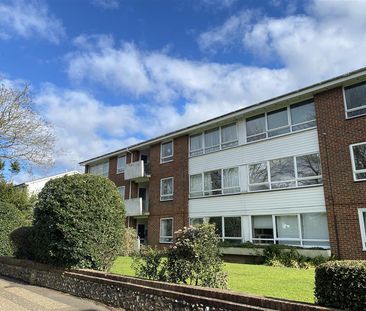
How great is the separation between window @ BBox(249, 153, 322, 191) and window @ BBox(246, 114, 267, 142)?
1.55 m

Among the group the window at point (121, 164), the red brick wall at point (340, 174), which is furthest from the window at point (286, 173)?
the window at point (121, 164)

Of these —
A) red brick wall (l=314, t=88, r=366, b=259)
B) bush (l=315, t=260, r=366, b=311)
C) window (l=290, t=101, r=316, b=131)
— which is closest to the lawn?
bush (l=315, t=260, r=366, b=311)

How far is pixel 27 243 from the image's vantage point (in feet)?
42.5

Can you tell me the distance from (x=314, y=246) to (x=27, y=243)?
479 inches

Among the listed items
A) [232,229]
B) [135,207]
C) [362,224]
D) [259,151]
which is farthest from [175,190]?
[362,224]

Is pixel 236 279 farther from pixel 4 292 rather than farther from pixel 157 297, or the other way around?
pixel 4 292

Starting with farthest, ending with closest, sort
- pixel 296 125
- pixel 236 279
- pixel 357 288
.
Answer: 1. pixel 296 125
2. pixel 236 279
3. pixel 357 288

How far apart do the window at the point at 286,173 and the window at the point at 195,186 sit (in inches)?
163

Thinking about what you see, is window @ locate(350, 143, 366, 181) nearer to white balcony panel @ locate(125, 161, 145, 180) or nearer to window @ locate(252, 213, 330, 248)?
window @ locate(252, 213, 330, 248)

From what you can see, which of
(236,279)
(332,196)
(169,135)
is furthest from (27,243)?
(169,135)

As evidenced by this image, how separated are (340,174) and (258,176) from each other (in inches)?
186

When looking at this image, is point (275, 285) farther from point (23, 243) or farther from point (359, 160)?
point (23, 243)

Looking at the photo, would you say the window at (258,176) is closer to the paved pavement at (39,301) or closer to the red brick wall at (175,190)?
the red brick wall at (175,190)

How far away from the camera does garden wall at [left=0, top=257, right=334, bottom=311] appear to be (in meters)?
5.46
